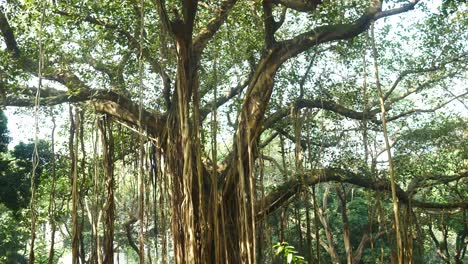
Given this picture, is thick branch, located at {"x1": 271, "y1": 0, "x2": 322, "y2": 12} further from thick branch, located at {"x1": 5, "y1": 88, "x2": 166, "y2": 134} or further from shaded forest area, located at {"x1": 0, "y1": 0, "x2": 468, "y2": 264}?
thick branch, located at {"x1": 5, "y1": 88, "x2": 166, "y2": 134}

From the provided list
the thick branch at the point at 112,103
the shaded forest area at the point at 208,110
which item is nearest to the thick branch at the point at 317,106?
the shaded forest area at the point at 208,110

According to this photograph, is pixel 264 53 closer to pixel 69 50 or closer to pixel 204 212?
pixel 204 212

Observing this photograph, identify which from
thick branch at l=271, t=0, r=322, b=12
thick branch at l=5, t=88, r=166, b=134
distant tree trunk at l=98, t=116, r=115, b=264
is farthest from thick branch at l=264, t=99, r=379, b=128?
distant tree trunk at l=98, t=116, r=115, b=264

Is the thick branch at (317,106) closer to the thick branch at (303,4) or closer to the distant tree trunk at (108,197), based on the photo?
the thick branch at (303,4)

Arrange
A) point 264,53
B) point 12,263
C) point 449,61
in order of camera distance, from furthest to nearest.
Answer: point 12,263 < point 449,61 < point 264,53

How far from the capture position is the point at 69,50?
4961 millimetres

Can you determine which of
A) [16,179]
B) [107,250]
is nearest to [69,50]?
[107,250]

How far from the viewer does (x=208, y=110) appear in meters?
5.68

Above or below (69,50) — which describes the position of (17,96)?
below

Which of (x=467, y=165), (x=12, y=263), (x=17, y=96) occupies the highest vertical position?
(x=17, y=96)

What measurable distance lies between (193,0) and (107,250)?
1.99 metres

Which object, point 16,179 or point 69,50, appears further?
point 16,179

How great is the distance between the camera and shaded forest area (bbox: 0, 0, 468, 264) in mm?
3572

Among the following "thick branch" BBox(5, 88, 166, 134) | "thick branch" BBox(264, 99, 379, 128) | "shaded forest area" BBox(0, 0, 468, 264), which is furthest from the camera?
"thick branch" BBox(264, 99, 379, 128)
